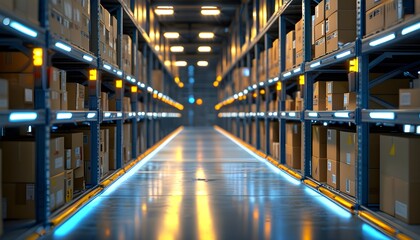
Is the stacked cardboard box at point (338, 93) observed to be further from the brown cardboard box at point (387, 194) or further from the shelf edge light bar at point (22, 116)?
the shelf edge light bar at point (22, 116)

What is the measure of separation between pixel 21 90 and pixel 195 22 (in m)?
16.4

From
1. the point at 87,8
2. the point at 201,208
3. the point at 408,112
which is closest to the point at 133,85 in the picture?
the point at 87,8

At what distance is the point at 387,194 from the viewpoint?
13.9 feet

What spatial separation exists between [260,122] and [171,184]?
6.29 m

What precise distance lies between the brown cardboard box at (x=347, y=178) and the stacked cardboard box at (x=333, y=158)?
0.19 meters

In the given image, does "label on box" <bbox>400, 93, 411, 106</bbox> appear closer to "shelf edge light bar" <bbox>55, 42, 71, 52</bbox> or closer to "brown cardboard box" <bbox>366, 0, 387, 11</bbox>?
"brown cardboard box" <bbox>366, 0, 387, 11</bbox>

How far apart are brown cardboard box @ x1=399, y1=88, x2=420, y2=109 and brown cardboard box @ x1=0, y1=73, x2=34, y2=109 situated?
3178 mm

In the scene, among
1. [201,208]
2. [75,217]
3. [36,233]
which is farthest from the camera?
[201,208]

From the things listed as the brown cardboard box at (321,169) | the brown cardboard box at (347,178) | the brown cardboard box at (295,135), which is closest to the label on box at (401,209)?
the brown cardboard box at (347,178)

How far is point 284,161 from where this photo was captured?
8602mm

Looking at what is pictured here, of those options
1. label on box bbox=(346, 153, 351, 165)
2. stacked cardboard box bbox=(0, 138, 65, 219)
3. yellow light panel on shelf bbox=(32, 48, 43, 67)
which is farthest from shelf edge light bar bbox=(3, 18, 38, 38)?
label on box bbox=(346, 153, 351, 165)

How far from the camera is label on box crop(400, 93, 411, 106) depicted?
3.74 metres

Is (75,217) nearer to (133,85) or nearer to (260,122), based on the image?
(133,85)

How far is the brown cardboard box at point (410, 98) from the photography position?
11.9ft
